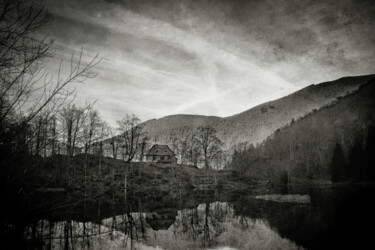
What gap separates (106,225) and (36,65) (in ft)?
42.7

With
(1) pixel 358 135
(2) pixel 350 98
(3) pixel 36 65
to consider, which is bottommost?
(3) pixel 36 65

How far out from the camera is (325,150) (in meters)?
82.4

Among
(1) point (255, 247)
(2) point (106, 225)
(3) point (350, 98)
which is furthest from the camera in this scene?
(3) point (350, 98)

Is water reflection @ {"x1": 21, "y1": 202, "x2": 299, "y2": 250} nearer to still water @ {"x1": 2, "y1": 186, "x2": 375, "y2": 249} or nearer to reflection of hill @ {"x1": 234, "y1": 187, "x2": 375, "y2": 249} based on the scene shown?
still water @ {"x1": 2, "y1": 186, "x2": 375, "y2": 249}

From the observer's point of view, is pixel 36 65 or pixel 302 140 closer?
pixel 36 65

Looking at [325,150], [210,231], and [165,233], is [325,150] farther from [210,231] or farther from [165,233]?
[165,233]

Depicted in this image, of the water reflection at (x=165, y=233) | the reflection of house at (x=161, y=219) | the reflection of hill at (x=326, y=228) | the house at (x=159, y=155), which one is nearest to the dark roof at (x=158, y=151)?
the house at (x=159, y=155)

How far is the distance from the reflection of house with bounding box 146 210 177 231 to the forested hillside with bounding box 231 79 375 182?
135ft

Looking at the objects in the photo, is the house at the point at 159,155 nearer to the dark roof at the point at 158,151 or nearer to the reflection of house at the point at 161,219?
the dark roof at the point at 158,151

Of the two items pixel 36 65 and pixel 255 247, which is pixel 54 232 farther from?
pixel 36 65

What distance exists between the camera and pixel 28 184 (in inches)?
107

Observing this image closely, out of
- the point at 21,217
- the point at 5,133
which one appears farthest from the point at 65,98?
the point at 21,217

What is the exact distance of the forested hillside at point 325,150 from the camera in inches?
2456

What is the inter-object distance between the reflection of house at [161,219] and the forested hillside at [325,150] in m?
41.1
